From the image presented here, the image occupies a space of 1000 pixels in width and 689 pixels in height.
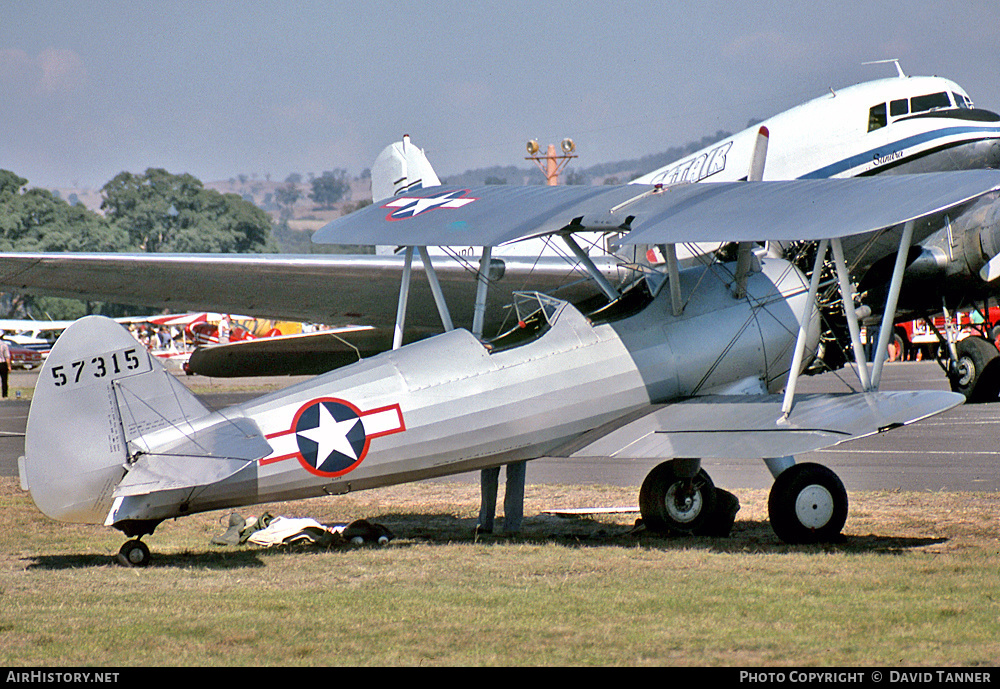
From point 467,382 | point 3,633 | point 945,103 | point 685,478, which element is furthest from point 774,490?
point 945,103

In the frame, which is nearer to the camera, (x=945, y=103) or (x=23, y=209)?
(x=945, y=103)

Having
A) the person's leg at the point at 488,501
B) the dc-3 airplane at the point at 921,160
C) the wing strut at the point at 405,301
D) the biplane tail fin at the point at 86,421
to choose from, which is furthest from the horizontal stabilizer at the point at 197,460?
the dc-3 airplane at the point at 921,160

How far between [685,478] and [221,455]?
3.63 m

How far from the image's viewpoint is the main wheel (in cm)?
861

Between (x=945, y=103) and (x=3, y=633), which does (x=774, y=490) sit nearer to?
(x=3, y=633)

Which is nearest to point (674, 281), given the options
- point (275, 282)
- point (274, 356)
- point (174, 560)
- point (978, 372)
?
point (174, 560)

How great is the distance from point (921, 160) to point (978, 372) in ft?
12.0

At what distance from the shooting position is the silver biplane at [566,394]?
22.7 ft

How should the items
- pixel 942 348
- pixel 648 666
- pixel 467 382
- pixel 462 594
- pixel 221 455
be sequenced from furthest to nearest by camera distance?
pixel 942 348 < pixel 467 382 < pixel 221 455 < pixel 462 594 < pixel 648 666

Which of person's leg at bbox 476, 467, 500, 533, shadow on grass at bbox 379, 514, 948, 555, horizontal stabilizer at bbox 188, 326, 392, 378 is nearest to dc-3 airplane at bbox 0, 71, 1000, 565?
shadow on grass at bbox 379, 514, 948, 555

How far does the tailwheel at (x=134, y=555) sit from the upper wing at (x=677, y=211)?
290 cm

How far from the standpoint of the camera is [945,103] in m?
15.4

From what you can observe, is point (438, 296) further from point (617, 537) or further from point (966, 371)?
point (966, 371)

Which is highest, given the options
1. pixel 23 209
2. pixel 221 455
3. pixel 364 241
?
pixel 23 209
